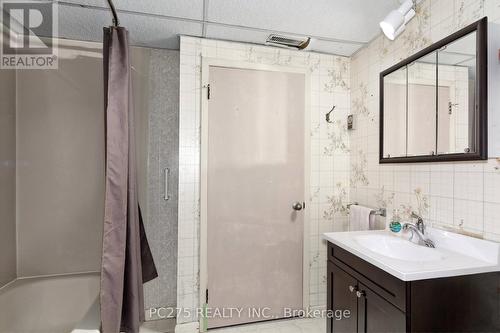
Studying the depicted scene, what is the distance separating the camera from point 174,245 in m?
2.07

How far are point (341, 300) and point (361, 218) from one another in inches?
25.5

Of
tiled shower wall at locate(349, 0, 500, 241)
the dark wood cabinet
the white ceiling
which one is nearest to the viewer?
the dark wood cabinet

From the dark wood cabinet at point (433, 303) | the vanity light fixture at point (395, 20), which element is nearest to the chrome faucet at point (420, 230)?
the dark wood cabinet at point (433, 303)

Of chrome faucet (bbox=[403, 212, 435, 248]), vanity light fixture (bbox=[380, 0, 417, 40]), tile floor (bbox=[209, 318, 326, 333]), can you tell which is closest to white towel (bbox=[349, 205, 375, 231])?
chrome faucet (bbox=[403, 212, 435, 248])

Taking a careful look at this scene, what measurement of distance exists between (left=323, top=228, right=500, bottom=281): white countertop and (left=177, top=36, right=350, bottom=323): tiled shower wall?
1.98 feet

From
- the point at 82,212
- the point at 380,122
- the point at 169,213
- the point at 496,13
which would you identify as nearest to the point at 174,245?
the point at 169,213

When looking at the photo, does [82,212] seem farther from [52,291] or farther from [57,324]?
[57,324]

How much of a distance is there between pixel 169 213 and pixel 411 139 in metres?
1.85

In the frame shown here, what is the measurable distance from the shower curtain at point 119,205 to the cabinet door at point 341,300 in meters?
1.11

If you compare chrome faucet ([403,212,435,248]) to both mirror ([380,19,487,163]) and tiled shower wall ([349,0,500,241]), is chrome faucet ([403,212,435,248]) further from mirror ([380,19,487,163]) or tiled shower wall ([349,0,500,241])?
mirror ([380,19,487,163])

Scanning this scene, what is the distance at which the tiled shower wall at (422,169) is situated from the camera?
1.14 meters

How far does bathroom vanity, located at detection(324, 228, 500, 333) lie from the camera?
994mm

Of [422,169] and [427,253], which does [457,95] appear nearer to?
[422,169]

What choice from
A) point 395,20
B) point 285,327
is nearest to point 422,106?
point 395,20
